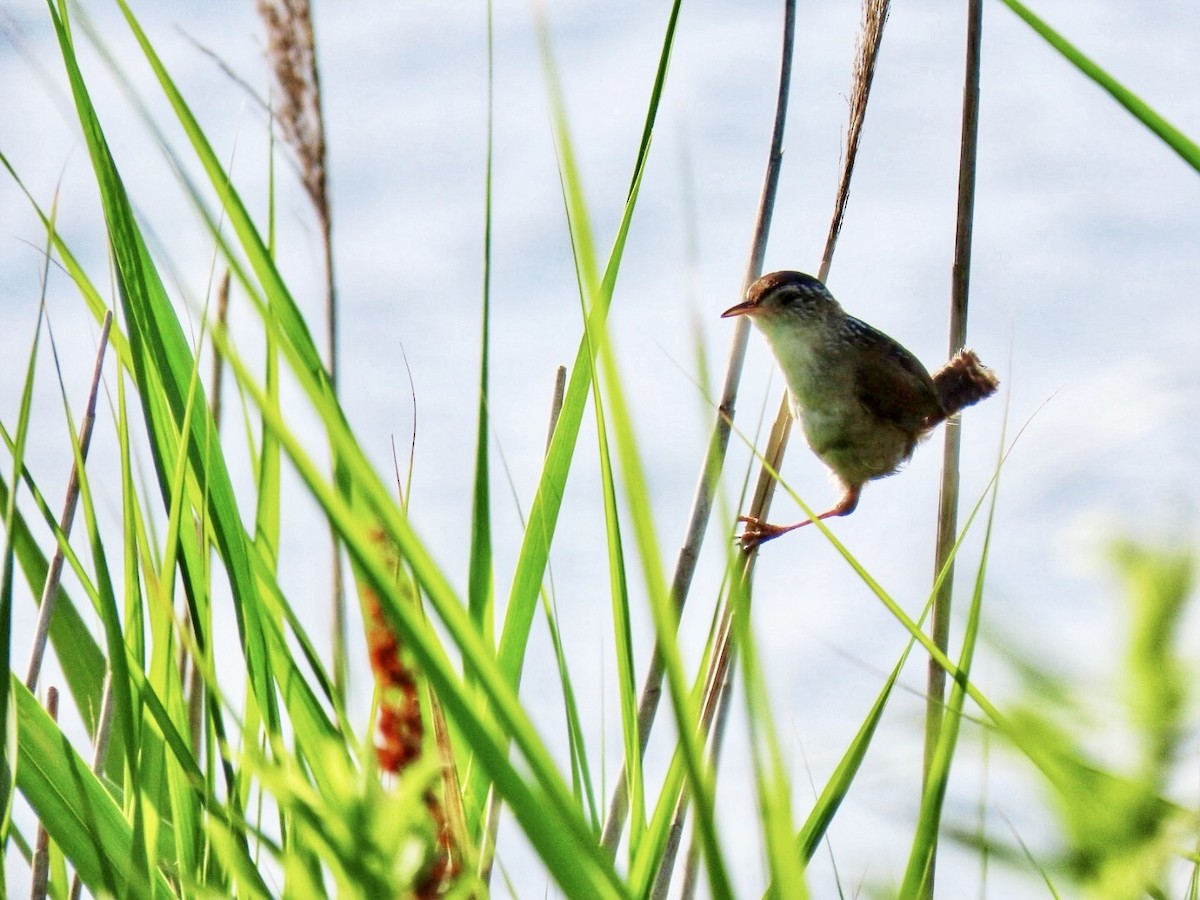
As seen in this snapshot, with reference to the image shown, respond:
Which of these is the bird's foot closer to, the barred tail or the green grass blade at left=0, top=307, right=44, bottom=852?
the barred tail

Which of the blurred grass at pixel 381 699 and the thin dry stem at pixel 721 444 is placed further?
the thin dry stem at pixel 721 444

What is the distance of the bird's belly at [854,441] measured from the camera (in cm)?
343

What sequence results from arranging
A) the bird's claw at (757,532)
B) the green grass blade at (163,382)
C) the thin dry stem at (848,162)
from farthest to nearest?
1. the bird's claw at (757,532)
2. the thin dry stem at (848,162)
3. the green grass blade at (163,382)

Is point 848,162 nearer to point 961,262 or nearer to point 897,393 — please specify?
point 961,262

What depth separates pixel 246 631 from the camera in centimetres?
129

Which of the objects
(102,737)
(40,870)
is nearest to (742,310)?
(102,737)

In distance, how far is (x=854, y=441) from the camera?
344cm

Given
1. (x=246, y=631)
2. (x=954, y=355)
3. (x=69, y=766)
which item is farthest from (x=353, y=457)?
(x=954, y=355)

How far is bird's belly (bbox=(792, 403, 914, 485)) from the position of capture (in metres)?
3.43

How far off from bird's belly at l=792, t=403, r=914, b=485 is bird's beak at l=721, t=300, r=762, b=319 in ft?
0.94


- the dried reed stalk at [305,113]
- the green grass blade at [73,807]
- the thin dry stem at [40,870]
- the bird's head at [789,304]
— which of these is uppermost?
the bird's head at [789,304]

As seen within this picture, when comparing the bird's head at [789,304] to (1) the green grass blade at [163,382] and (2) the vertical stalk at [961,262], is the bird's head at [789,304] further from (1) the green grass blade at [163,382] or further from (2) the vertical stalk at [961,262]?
(1) the green grass blade at [163,382]

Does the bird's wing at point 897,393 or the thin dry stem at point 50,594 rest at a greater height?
the bird's wing at point 897,393

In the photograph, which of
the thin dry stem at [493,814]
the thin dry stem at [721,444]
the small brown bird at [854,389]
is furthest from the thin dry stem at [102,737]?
the small brown bird at [854,389]
